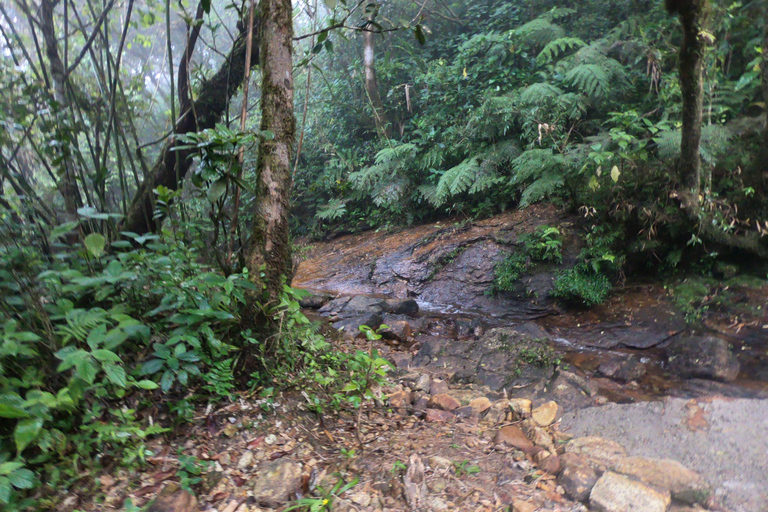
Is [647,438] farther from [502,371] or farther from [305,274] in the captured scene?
[305,274]

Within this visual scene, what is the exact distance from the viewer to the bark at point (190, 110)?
3637 mm

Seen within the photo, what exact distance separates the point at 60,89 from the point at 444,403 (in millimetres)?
3930

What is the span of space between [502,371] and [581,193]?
3500 mm

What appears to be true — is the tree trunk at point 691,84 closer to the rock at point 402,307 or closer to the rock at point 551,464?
the rock at point 402,307

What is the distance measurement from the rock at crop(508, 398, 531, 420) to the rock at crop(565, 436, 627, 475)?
1.23 ft

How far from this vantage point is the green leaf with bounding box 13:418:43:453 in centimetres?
149

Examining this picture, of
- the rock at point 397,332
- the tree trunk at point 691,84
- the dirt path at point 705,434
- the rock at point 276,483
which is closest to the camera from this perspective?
the rock at point 276,483

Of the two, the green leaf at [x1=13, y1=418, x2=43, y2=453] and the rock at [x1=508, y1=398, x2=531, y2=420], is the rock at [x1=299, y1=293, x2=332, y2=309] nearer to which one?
the rock at [x1=508, y1=398, x2=531, y2=420]

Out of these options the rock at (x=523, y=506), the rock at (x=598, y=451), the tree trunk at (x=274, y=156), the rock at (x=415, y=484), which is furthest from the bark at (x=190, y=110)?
the rock at (x=598, y=451)

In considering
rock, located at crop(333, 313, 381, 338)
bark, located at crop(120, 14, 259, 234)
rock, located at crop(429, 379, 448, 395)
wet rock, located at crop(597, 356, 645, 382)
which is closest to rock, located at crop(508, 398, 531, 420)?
rock, located at crop(429, 379, 448, 395)

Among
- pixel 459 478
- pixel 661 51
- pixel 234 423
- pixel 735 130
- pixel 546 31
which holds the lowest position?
pixel 459 478

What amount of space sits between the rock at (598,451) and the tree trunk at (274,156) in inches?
79.1

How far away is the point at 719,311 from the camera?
516 cm

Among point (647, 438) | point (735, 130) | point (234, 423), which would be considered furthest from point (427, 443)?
point (735, 130)
